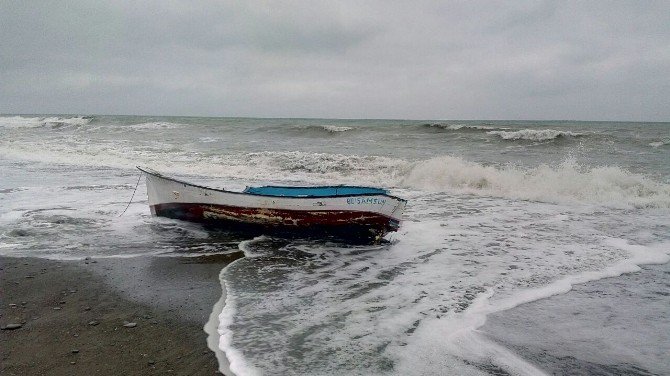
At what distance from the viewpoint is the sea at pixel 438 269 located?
14.0 feet

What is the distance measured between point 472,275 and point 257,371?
4.00m

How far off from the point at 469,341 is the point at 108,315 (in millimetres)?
3953

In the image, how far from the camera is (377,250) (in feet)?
26.6

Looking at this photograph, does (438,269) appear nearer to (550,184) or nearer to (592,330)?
(592,330)

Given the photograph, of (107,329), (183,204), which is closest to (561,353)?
(107,329)

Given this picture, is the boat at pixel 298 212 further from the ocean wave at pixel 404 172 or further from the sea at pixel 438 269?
the ocean wave at pixel 404 172

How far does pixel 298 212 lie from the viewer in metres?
8.26

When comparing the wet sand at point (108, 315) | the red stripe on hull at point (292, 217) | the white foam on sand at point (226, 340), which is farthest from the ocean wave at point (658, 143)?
the white foam on sand at point (226, 340)

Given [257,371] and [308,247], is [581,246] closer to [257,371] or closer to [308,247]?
[308,247]

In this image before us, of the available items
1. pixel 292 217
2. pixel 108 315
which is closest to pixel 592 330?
pixel 292 217

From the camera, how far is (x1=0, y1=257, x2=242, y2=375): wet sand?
387cm

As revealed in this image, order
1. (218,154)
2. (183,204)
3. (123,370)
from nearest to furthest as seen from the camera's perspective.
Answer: (123,370) → (183,204) → (218,154)

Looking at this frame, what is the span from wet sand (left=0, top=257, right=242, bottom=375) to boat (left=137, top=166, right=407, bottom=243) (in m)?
1.67

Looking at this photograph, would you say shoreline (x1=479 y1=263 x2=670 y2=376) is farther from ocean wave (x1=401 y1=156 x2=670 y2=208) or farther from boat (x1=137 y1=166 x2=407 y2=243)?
ocean wave (x1=401 y1=156 x2=670 y2=208)
